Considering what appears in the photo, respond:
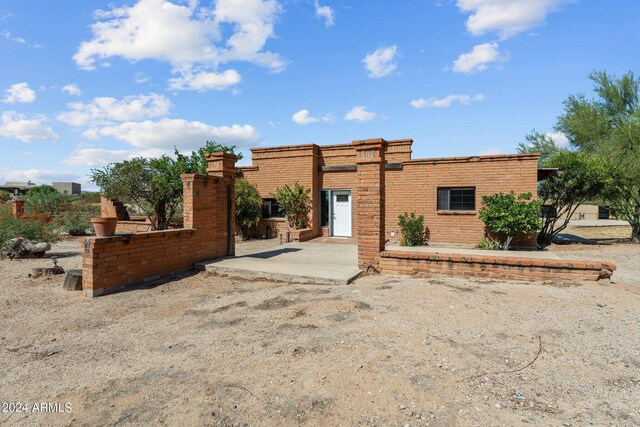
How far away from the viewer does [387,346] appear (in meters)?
3.58

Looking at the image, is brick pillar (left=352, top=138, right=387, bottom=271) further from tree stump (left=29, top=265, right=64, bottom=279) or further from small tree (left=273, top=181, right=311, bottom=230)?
small tree (left=273, top=181, right=311, bottom=230)

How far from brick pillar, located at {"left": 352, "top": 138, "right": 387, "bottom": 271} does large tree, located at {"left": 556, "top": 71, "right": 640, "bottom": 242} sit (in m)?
10.2

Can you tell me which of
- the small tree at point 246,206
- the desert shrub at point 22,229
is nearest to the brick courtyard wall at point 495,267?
the small tree at point 246,206

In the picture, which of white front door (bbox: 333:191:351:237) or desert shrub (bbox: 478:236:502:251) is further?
white front door (bbox: 333:191:351:237)

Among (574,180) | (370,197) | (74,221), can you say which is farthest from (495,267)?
(74,221)

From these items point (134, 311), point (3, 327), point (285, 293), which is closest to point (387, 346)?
point (285, 293)

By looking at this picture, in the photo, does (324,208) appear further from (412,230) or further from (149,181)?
(149,181)

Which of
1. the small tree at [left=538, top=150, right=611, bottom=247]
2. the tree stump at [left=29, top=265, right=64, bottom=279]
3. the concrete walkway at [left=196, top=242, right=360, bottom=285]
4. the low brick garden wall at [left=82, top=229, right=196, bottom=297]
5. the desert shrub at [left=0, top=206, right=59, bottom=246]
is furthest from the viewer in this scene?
the small tree at [left=538, top=150, right=611, bottom=247]

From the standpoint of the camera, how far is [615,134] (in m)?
14.0

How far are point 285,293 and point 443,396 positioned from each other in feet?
11.8

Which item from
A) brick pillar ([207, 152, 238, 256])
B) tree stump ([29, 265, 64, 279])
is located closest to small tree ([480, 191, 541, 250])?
brick pillar ([207, 152, 238, 256])

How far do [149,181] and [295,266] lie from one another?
8.31 m

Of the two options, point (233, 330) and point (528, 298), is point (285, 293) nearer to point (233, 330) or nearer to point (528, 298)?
point (233, 330)

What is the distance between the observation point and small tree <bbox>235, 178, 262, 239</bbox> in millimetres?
14328
